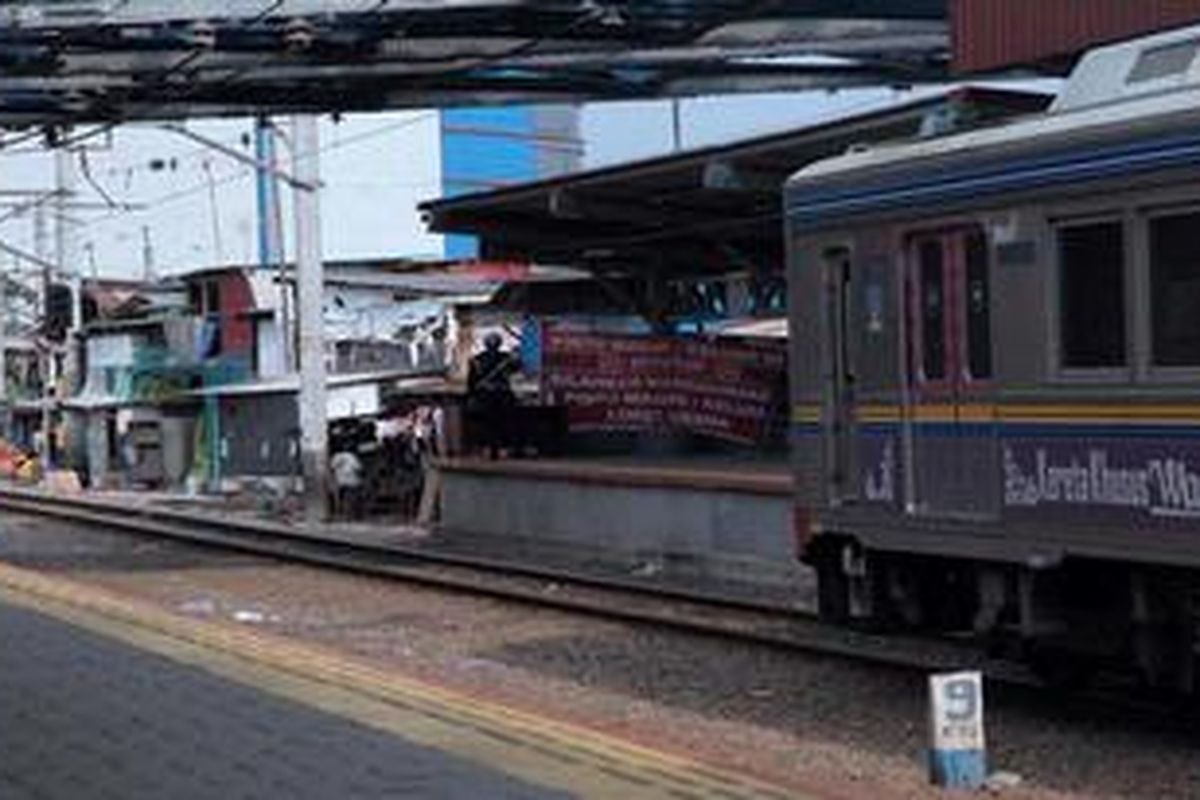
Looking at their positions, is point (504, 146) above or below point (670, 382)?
above

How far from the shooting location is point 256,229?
82.1m

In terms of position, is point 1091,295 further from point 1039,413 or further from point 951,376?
point 951,376

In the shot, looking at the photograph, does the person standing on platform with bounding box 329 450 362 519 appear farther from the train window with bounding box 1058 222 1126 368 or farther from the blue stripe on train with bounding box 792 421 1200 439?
the train window with bounding box 1058 222 1126 368

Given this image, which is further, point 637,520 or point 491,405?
point 491,405

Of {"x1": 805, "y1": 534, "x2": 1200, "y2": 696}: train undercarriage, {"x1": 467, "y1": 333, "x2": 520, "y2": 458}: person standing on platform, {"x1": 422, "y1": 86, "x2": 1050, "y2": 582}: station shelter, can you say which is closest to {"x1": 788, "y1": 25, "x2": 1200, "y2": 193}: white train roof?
{"x1": 805, "y1": 534, "x2": 1200, "y2": 696}: train undercarriage

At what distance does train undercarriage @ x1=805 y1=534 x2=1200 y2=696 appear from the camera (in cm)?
1089

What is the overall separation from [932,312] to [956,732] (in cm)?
281

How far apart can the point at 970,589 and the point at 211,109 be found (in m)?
19.5

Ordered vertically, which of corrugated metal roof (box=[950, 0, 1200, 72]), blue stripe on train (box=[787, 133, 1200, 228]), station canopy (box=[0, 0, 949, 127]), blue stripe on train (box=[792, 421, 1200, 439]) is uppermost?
station canopy (box=[0, 0, 949, 127])

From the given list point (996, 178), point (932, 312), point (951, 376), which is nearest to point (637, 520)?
point (932, 312)

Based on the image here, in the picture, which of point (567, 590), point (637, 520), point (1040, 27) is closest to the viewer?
point (567, 590)

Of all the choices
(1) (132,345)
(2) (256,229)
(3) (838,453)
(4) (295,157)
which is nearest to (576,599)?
(3) (838,453)

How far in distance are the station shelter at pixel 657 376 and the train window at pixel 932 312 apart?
23.2ft

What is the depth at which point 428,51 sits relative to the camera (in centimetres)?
2547
